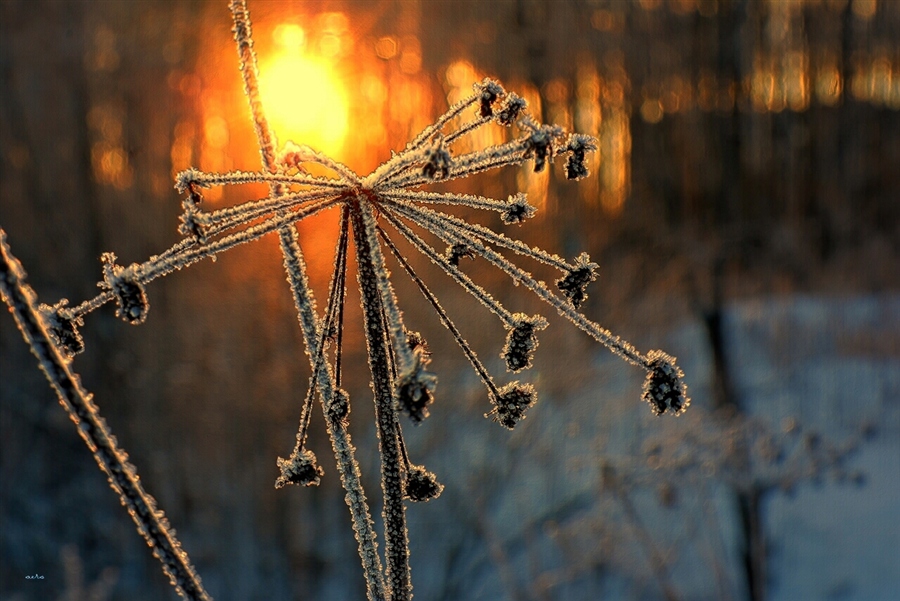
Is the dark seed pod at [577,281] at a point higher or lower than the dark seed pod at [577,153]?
lower

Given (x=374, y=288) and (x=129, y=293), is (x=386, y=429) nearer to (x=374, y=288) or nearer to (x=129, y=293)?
(x=374, y=288)

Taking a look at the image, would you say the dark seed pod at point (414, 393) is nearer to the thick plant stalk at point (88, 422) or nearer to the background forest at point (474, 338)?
the thick plant stalk at point (88, 422)

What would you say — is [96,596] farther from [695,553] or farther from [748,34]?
[748,34]

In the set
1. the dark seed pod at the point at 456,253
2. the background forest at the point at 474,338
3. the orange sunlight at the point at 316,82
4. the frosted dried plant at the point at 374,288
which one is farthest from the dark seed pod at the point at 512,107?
the background forest at the point at 474,338

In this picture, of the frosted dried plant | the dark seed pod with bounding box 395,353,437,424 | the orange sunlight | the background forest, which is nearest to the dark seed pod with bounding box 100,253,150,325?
the frosted dried plant

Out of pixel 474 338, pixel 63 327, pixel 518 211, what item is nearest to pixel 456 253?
pixel 518 211
